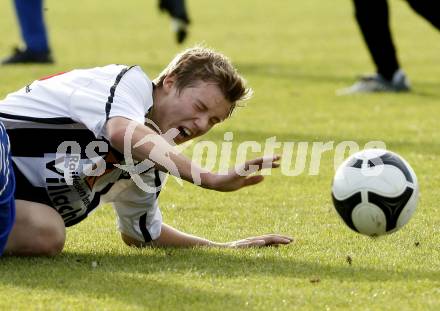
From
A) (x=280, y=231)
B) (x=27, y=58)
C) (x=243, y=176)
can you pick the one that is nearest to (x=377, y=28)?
(x=27, y=58)

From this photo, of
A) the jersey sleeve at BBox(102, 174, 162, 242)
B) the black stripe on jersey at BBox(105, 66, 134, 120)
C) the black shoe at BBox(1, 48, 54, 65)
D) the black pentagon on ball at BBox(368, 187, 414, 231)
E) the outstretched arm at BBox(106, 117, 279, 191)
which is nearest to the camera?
the outstretched arm at BBox(106, 117, 279, 191)

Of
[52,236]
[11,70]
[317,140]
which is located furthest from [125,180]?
[11,70]

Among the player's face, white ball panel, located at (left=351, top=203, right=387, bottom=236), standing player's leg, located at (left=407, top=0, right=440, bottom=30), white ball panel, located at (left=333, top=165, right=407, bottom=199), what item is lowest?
standing player's leg, located at (left=407, top=0, right=440, bottom=30)

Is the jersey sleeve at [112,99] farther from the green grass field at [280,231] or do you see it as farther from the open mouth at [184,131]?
the green grass field at [280,231]

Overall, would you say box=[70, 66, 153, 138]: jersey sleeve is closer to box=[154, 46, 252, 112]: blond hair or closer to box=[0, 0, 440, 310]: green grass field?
box=[154, 46, 252, 112]: blond hair

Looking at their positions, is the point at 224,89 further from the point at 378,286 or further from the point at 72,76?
the point at 378,286

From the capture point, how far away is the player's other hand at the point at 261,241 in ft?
16.8

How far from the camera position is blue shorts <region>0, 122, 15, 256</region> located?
4.64 meters

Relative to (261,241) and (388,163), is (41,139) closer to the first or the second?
(261,241)

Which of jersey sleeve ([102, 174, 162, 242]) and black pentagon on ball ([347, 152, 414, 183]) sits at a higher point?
black pentagon on ball ([347, 152, 414, 183])

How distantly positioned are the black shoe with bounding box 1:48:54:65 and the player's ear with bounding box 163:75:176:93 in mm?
8664

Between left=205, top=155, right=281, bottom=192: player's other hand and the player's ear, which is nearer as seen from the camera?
left=205, top=155, right=281, bottom=192: player's other hand

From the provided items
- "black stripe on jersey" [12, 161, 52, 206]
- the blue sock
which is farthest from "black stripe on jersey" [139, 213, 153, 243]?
the blue sock

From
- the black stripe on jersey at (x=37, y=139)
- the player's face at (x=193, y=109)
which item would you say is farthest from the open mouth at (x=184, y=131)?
the black stripe on jersey at (x=37, y=139)
